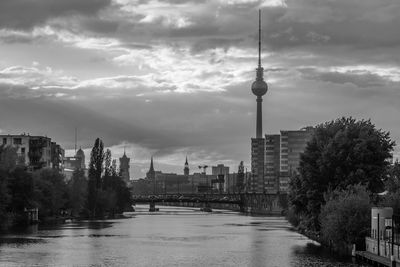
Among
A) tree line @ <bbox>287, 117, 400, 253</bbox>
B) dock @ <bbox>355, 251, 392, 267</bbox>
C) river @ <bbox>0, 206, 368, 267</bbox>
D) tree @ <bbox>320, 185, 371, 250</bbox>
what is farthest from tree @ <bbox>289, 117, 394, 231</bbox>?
dock @ <bbox>355, 251, 392, 267</bbox>

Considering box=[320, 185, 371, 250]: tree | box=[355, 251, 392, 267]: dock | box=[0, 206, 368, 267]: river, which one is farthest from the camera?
box=[320, 185, 371, 250]: tree

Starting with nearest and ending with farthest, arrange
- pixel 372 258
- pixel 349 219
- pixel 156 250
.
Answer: pixel 372 258
pixel 349 219
pixel 156 250

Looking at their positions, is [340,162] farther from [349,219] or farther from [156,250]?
[156,250]

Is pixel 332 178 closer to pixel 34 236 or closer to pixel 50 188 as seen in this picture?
pixel 34 236

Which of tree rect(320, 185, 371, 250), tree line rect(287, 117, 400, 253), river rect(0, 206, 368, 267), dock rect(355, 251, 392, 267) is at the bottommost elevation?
river rect(0, 206, 368, 267)

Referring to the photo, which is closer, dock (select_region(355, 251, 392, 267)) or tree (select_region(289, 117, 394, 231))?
dock (select_region(355, 251, 392, 267))

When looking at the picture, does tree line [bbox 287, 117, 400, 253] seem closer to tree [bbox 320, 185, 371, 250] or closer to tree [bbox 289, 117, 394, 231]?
tree [bbox 289, 117, 394, 231]

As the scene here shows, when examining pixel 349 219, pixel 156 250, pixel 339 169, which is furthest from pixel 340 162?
pixel 156 250

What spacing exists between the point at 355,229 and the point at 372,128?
92.7 feet

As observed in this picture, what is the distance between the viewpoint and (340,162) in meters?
124

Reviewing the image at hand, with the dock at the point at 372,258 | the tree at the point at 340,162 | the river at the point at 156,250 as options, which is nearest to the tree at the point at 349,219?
the river at the point at 156,250

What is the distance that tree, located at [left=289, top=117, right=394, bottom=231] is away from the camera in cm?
12312

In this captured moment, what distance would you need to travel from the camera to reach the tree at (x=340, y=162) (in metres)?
123

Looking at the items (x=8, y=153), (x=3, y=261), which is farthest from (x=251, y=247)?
(x=8, y=153)
